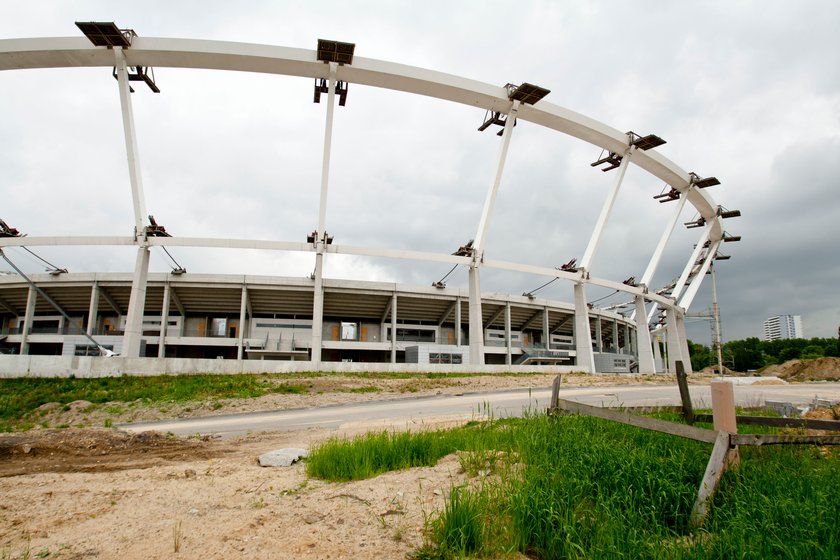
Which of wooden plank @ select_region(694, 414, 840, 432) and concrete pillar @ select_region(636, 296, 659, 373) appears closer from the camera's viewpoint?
wooden plank @ select_region(694, 414, 840, 432)

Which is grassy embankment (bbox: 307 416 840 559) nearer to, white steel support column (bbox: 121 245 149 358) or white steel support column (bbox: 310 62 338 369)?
white steel support column (bbox: 310 62 338 369)

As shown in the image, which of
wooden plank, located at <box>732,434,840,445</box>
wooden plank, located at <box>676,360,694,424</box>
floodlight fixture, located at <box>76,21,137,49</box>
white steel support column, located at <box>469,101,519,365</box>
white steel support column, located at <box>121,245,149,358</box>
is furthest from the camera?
white steel support column, located at <box>469,101,519,365</box>

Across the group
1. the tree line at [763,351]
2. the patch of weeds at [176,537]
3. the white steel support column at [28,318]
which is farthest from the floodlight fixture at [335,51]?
the tree line at [763,351]

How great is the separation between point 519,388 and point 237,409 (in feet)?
43.3

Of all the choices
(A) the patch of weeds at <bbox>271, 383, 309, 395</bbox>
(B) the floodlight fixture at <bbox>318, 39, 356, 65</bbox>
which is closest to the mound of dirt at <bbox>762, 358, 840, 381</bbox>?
(A) the patch of weeds at <bbox>271, 383, 309, 395</bbox>

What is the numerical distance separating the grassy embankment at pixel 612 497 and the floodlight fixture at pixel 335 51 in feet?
81.3

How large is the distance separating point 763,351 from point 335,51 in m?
140

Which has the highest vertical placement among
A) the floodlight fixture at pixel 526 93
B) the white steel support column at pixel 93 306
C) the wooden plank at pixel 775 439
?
the floodlight fixture at pixel 526 93

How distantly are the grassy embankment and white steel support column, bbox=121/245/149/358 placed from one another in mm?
26935

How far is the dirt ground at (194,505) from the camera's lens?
4023mm

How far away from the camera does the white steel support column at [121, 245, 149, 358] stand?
92.6 ft

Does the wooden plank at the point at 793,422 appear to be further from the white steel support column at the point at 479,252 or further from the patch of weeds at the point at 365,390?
the white steel support column at the point at 479,252

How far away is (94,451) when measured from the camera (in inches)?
344

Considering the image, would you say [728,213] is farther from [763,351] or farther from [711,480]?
[763,351]
